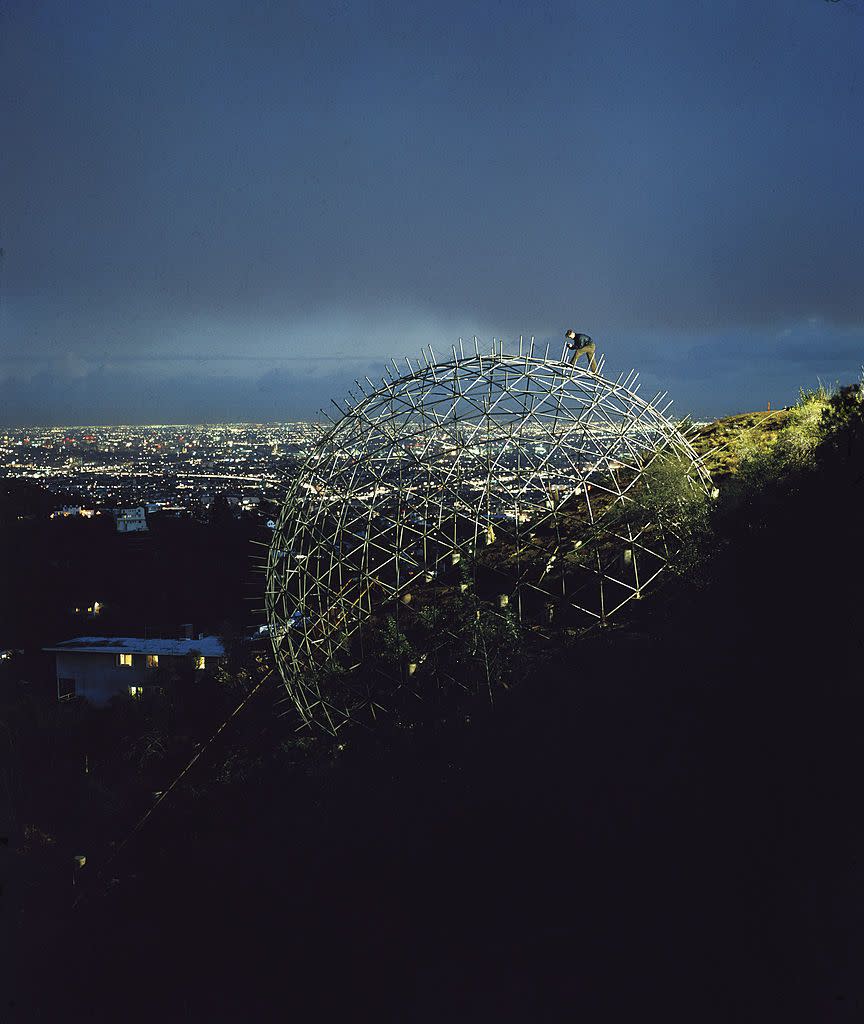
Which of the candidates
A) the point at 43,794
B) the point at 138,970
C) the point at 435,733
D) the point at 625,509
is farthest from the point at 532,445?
the point at 43,794

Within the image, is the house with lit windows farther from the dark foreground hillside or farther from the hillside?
the hillside

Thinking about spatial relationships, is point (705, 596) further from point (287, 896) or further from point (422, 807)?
point (287, 896)

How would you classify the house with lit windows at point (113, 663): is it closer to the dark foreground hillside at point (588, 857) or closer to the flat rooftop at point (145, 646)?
the flat rooftop at point (145, 646)

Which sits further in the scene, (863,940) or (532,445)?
(532,445)

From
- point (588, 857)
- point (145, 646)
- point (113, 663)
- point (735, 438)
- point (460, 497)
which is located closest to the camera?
point (588, 857)

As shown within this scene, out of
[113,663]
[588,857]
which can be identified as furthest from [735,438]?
[113,663]

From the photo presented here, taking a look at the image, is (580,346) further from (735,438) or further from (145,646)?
(145,646)
